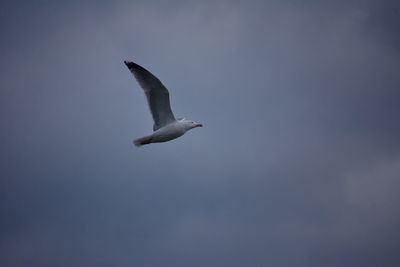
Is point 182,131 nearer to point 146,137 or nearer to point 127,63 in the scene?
point 146,137

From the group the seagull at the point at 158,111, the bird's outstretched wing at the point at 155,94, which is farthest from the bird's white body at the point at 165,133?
the bird's outstretched wing at the point at 155,94

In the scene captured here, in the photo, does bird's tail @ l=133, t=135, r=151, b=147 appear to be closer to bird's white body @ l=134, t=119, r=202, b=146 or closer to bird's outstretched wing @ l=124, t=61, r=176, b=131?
bird's white body @ l=134, t=119, r=202, b=146

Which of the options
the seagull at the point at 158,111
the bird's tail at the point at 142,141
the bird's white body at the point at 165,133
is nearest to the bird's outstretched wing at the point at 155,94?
the seagull at the point at 158,111

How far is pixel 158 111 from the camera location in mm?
26922

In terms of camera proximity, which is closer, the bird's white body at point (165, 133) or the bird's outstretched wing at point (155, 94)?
the bird's outstretched wing at point (155, 94)

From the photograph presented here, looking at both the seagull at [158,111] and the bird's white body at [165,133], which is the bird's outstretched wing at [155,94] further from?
the bird's white body at [165,133]

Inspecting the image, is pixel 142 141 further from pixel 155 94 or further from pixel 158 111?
pixel 155 94

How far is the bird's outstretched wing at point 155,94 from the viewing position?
2600 cm

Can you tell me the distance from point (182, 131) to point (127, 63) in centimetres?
319

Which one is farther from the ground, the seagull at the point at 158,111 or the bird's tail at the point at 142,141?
the seagull at the point at 158,111

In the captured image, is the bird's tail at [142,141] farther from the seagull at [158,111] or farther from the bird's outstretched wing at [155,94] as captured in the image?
the bird's outstretched wing at [155,94]

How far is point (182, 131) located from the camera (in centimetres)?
2736

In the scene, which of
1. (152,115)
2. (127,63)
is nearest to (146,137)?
(152,115)

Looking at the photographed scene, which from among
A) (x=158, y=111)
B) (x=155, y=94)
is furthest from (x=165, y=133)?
(x=155, y=94)
